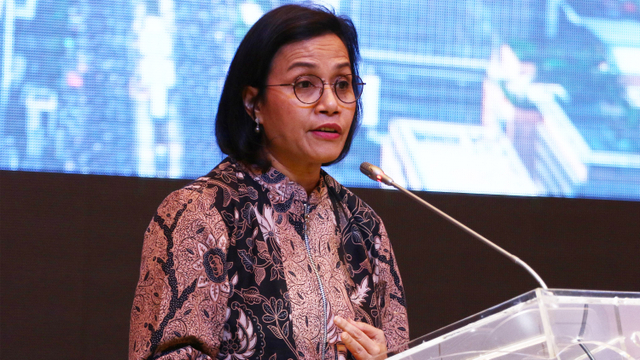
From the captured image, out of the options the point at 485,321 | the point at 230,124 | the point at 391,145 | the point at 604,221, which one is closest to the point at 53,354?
the point at 230,124

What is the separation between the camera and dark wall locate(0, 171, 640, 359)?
2084mm

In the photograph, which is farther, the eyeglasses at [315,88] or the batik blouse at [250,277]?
the eyeglasses at [315,88]

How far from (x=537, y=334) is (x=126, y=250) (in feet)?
5.38

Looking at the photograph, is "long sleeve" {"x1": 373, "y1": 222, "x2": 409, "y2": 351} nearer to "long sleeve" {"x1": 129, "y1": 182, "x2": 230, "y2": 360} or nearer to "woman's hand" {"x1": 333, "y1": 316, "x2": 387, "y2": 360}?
"woman's hand" {"x1": 333, "y1": 316, "x2": 387, "y2": 360}

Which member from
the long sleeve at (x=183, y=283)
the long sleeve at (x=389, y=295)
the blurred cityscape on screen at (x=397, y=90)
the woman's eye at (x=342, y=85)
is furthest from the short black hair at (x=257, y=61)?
the blurred cityscape on screen at (x=397, y=90)

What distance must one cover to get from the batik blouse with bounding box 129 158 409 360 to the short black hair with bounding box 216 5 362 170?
59 mm

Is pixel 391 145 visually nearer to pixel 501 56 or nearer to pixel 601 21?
pixel 501 56

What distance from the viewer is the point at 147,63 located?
2119mm

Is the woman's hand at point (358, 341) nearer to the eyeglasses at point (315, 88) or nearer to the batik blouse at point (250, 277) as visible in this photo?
the batik blouse at point (250, 277)

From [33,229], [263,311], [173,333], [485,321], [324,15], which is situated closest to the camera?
[485,321]

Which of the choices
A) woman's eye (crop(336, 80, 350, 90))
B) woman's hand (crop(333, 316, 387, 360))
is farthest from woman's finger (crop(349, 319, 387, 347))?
woman's eye (crop(336, 80, 350, 90))

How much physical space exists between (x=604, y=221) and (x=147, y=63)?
1761mm

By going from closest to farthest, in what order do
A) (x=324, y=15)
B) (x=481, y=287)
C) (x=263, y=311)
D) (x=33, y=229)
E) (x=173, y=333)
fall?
(x=173, y=333) → (x=263, y=311) → (x=324, y=15) → (x=33, y=229) → (x=481, y=287)

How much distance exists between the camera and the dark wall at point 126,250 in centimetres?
208
